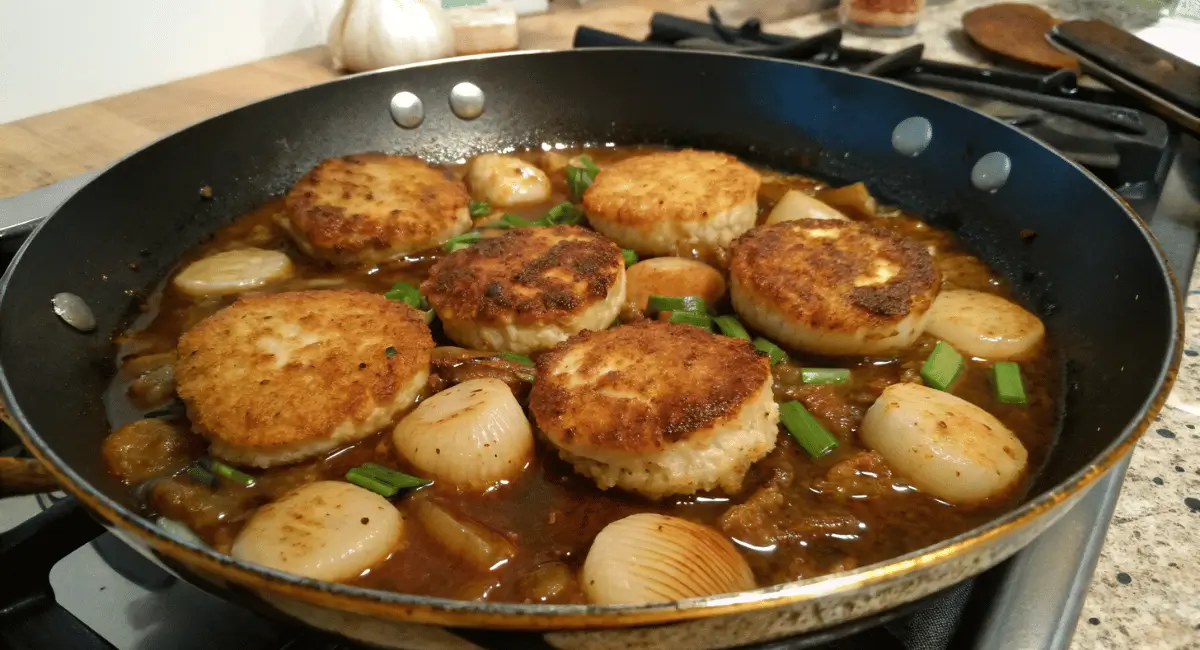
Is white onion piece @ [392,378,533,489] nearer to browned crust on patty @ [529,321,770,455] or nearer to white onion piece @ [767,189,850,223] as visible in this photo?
browned crust on patty @ [529,321,770,455]

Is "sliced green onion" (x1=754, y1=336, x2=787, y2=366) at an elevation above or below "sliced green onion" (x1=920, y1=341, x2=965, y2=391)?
above

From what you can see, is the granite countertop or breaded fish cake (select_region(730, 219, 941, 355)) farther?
breaded fish cake (select_region(730, 219, 941, 355))

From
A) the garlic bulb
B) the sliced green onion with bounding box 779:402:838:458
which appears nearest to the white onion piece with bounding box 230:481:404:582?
the sliced green onion with bounding box 779:402:838:458

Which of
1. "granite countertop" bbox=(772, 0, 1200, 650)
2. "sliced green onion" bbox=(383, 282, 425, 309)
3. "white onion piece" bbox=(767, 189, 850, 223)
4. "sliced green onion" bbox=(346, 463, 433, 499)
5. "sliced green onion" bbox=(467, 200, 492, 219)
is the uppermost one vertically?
"sliced green onion" bbox=(467, 200, 492, 219)

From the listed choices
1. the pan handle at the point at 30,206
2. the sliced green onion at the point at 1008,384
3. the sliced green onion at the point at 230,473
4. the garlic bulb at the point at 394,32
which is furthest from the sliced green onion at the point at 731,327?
the garlic bulb at the point at 394,32

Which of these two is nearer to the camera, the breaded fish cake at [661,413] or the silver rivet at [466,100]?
the breaded fish cake at [661,413]

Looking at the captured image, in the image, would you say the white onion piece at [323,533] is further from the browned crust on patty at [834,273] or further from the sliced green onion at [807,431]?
the browned crust on patty at [834,273]
